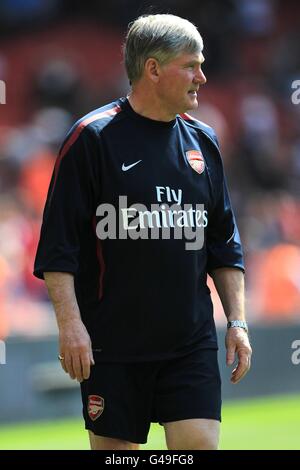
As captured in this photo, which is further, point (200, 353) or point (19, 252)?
point (19, 252)

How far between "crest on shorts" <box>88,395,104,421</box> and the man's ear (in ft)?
4.67

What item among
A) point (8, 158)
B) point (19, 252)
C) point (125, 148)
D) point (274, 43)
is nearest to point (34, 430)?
point (19, 252)

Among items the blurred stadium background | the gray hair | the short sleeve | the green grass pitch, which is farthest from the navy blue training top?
the blurred stadium background

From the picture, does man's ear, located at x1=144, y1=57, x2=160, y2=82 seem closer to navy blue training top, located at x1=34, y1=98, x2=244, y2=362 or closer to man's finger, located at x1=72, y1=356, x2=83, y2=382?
navy blue training top, located at x1=34, y1=98, x2=244, y2=362

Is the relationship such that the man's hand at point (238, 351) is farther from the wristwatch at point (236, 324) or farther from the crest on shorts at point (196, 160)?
the crest on shorts at point (196, 160)

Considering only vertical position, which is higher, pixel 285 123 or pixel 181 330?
pixel 285 123

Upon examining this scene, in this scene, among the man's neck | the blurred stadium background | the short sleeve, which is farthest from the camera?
the blurred stadium background

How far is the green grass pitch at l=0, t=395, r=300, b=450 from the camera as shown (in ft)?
30.6

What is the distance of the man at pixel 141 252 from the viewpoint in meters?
4.98

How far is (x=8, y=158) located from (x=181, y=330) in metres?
9.38

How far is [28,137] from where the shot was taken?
582 inches

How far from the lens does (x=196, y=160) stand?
521 cm
